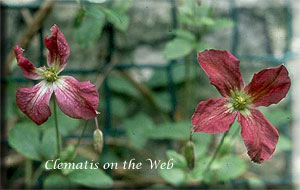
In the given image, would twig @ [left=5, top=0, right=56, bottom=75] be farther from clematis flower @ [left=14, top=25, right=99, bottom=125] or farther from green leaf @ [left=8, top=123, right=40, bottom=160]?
clematis flower @ [left=14, top=25, right=99, bottom=125]

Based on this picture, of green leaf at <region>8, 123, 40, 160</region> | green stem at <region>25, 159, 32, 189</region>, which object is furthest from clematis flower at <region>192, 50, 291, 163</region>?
green stem at <region>25, 159, 32, 189</region>

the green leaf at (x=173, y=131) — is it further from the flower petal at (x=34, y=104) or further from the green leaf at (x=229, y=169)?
the flower petal at (x=34, y=104)

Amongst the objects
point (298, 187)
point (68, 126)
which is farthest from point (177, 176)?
point (298, 187)

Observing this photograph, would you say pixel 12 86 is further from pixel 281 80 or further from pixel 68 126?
pixel 281 80

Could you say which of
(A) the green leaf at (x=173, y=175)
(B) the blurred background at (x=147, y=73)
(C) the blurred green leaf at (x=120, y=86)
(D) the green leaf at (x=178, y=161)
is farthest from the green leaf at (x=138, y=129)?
(D) the green leaf at (x=178, y=161)

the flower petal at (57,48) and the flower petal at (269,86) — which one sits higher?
the flower petal at (57,48)

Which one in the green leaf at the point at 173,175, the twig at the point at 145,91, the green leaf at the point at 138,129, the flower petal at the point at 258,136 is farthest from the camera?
the twig at the point at 145,91

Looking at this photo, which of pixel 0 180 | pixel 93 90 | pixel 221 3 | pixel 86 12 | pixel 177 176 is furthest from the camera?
pixel 221 3
